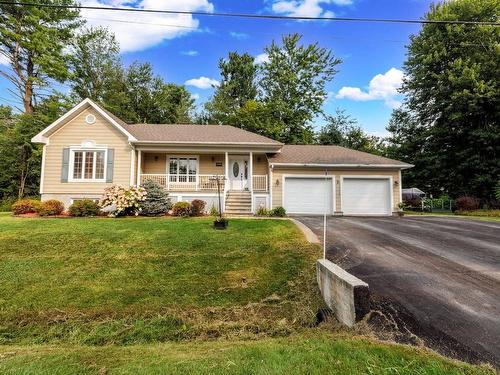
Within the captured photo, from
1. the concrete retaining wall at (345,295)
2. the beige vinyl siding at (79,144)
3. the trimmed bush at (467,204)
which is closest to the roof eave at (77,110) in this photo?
the beige vinyl siding at (79,144)

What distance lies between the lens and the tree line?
2020cm

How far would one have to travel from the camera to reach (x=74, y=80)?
2495cm

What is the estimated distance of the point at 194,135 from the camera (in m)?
15.6

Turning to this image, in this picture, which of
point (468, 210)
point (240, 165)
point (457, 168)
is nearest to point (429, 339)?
point (240, 165)

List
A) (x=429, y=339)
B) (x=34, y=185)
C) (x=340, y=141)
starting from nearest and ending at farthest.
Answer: (x=429, y=339), (x=34, y=185), (x=340, y=141)

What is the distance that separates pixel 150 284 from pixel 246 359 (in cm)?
316

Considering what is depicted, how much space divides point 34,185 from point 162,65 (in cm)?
1740

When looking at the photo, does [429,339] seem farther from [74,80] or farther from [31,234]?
[74,80]

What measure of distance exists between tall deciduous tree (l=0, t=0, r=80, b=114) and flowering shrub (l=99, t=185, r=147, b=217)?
16099mm

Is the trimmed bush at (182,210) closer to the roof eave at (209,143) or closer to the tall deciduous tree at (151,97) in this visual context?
the roof eave at (209,143)

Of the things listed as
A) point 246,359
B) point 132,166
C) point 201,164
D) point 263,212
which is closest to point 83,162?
point 132,166

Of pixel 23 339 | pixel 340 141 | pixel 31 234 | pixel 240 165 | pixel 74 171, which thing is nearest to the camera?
pixel 23 339

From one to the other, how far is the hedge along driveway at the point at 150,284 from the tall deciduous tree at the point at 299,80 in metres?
21.4

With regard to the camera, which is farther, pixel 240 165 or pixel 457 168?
pixel 457 168
